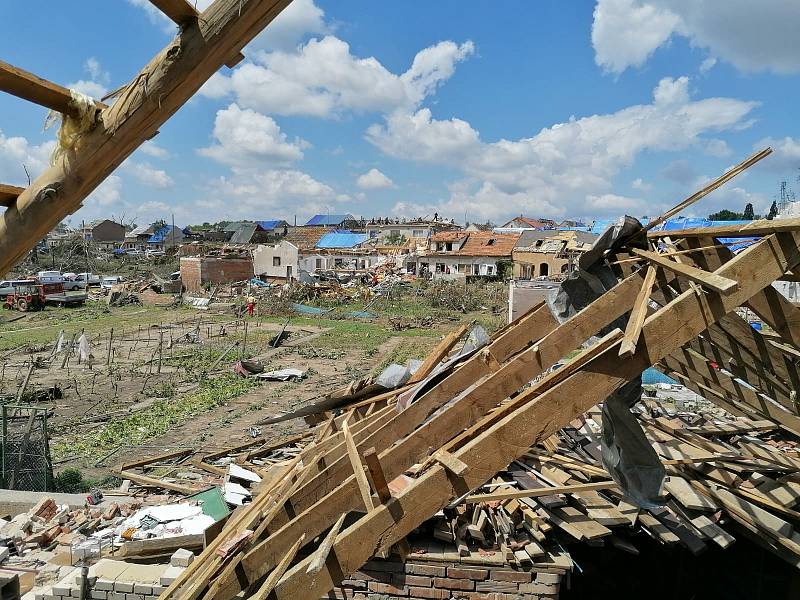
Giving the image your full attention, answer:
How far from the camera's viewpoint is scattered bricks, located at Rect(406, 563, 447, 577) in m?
4.88

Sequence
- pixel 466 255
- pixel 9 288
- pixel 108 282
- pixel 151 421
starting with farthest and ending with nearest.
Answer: pixel 466 255
pixel 108 282
pixel 9 288
pixel 151 421

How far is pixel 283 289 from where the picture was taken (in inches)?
1577

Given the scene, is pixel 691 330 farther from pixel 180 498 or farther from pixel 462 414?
pixel 180 498

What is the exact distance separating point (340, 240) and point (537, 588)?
6520cm

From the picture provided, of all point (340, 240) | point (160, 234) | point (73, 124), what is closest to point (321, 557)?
point (73, 124)

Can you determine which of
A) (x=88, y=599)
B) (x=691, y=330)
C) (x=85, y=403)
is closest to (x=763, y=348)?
(x=691, y=330)

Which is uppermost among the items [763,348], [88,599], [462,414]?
[763,348]

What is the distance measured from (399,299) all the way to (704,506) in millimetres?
33864

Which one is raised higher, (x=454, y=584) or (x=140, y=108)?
(x=140, y=108)

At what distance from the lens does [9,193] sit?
68.1 inches

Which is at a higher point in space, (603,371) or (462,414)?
(603,371)

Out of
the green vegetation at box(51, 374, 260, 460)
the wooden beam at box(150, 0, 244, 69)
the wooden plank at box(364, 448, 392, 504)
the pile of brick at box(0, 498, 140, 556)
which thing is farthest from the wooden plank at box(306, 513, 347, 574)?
the green vegetation at box(51, 374, 260, 460)

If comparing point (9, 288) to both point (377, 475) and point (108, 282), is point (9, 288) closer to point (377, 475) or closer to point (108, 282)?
point (108, 282)

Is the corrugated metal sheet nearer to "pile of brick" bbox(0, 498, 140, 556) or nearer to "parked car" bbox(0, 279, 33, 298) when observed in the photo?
"parked car" bbox(0, 279, 33, 298)
